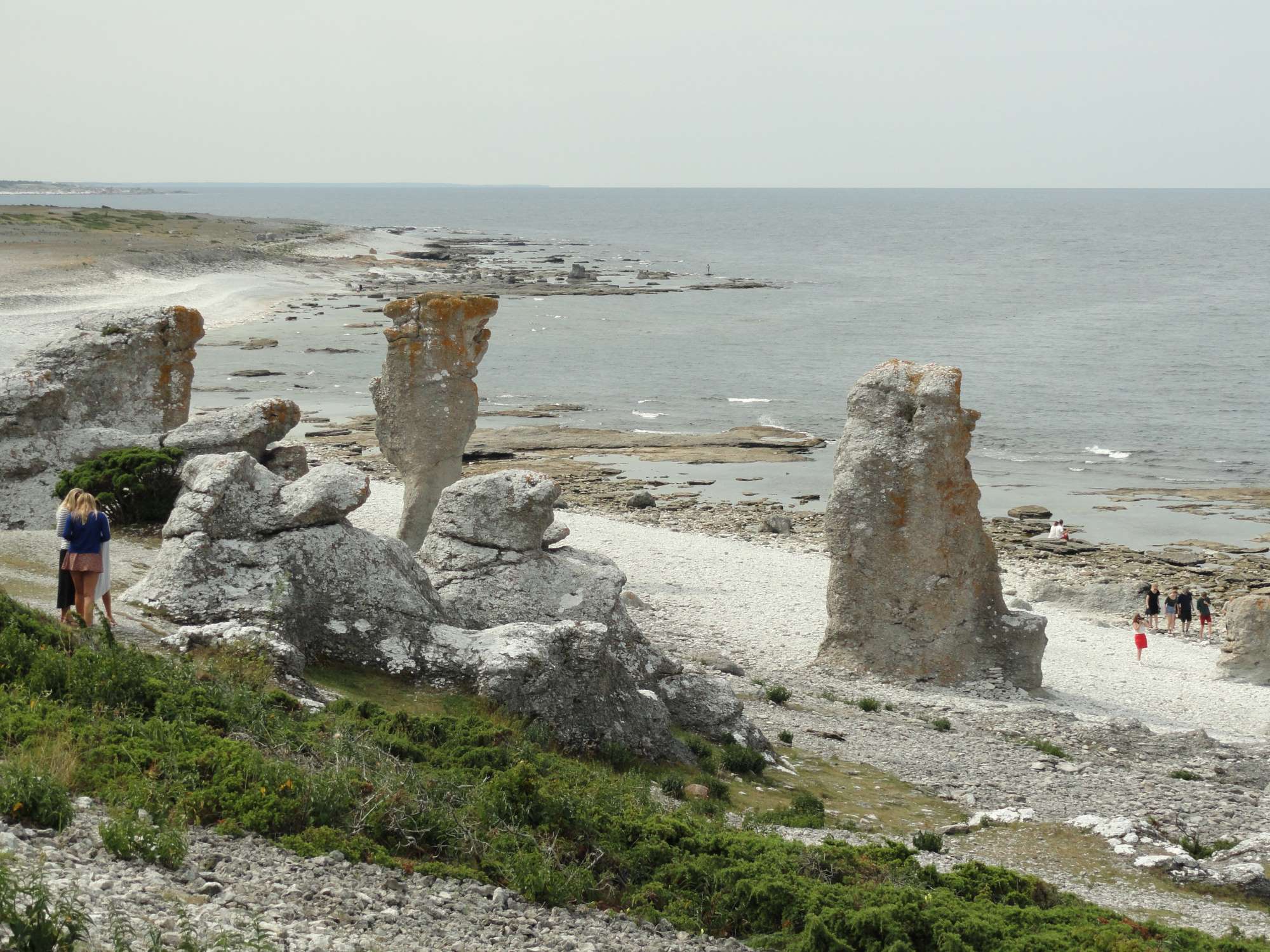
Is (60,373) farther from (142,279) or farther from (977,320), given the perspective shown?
(977,320)

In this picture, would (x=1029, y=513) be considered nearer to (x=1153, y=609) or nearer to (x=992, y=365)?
(x=1153, y=609)

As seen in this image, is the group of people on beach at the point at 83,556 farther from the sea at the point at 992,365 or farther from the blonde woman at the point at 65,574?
the sea at the point at 992,365

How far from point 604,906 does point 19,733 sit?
200 inches

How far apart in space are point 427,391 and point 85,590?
1374cm

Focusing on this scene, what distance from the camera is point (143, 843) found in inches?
333

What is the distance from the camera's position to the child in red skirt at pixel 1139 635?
86.5 ft

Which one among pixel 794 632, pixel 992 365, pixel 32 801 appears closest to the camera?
pixel 32 801

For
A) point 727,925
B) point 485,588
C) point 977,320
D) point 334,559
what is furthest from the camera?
point 977,320

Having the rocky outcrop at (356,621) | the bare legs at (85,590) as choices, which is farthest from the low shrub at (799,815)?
the bare legs at (85,590)

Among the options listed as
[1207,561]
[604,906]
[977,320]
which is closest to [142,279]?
[977,320]

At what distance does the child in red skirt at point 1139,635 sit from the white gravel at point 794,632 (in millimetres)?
238

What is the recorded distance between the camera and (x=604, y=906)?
955cm

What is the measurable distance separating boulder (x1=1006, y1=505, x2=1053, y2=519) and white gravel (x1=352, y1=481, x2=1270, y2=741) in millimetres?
8451

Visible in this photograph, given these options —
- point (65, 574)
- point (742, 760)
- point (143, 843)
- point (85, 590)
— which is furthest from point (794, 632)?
point (143, 843)
